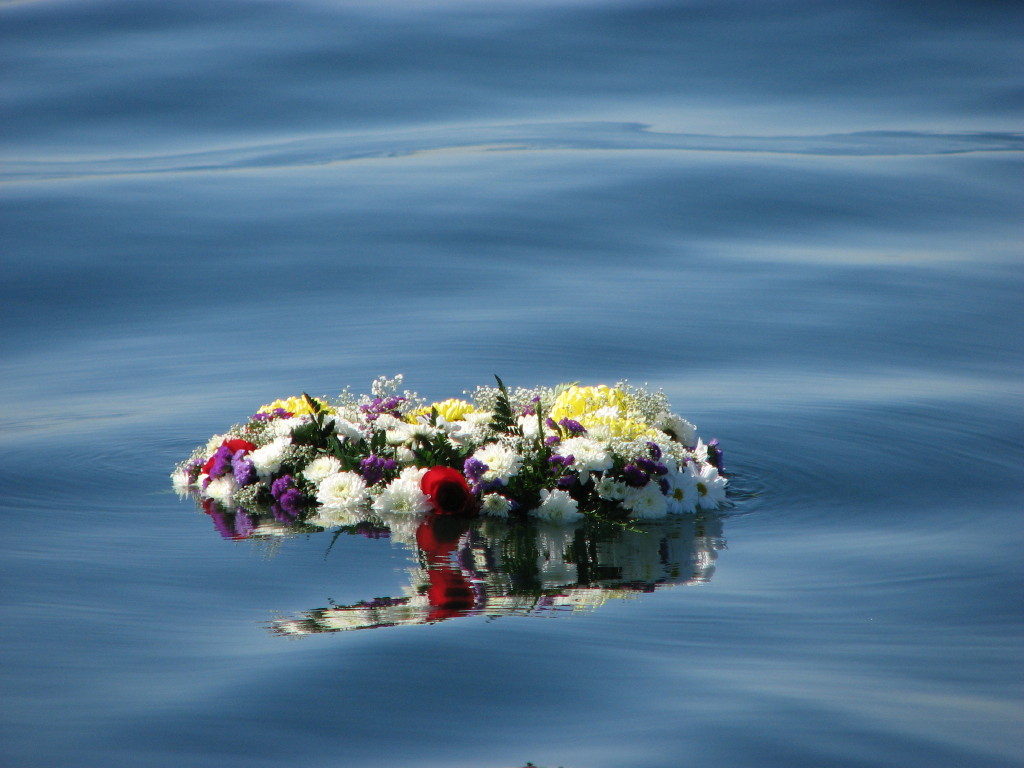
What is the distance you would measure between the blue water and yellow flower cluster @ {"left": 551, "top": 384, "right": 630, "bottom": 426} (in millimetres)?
594

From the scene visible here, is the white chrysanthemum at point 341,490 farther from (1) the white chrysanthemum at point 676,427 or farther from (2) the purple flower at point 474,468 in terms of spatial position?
(1) the white chrysanthemum at point 676,427

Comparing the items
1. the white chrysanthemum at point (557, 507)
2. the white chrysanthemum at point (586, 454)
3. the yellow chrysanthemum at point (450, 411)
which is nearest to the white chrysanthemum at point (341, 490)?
the yellow chrysanthemum at point (450, 411)

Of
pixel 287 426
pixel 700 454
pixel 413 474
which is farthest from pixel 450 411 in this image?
pixel 700 454

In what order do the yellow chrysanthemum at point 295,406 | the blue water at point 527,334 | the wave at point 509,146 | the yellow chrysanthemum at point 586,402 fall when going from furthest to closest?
the wave at point 509,146 → the yellow chrysanthemum at point 295,406 → the yellow chrysanthemum at point 586,402 → the blue water at point 527,334

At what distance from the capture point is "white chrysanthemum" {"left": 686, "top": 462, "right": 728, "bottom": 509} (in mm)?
5359

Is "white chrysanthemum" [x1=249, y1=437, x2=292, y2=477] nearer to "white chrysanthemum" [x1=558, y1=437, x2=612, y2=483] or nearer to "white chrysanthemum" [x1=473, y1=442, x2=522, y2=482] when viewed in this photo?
"white chrysanthemum" [x1=473, y1=442, x2=522, y2=482]

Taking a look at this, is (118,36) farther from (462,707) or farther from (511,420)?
(462,707)

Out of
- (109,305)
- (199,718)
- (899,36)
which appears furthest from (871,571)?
(899,36)

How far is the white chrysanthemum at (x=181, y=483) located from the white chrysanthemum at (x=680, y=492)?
196 cm

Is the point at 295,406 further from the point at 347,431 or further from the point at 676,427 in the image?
the point at 676,427

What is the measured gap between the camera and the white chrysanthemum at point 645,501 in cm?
519

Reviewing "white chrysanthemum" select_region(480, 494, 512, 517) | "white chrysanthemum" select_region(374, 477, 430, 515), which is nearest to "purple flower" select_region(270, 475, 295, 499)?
"white chrysanthemum" select_region(374, 477, 430, 515)

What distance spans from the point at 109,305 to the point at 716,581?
5.84 metres

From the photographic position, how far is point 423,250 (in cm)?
1038
